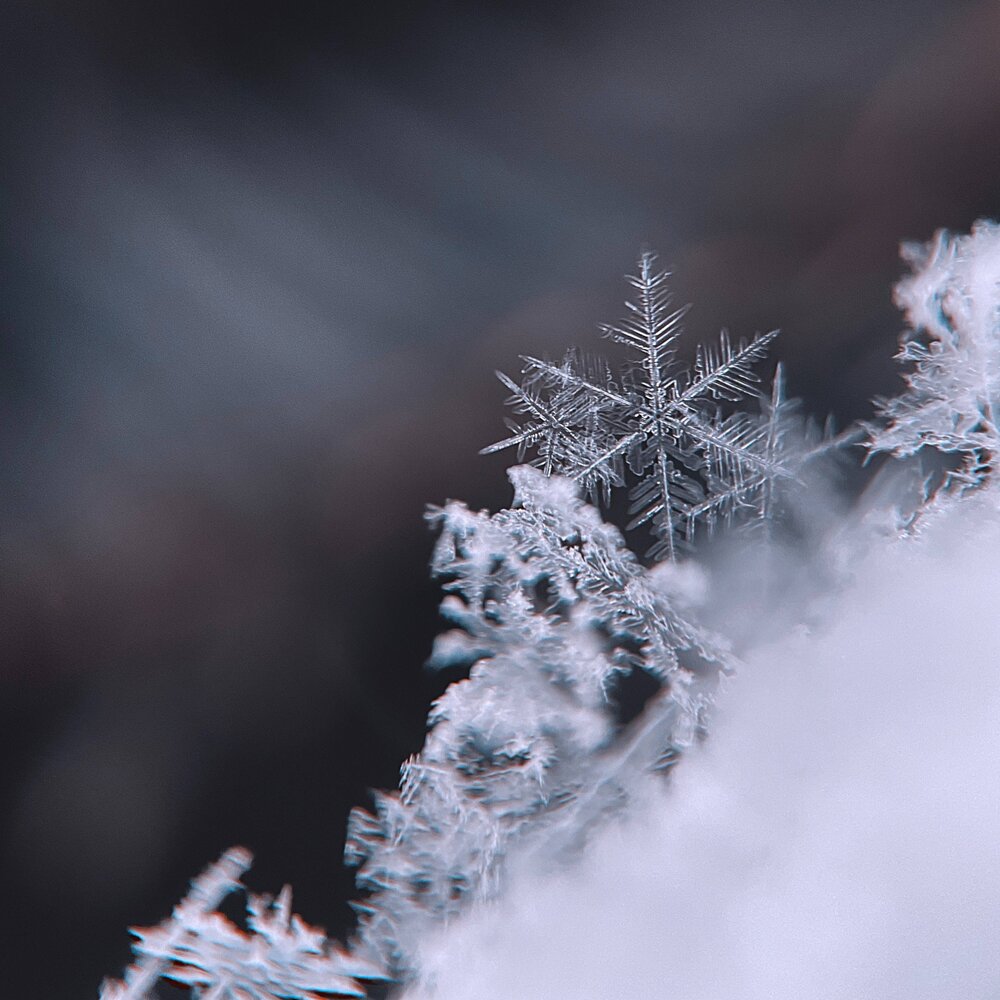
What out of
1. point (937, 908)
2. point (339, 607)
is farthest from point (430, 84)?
point (937, 908)

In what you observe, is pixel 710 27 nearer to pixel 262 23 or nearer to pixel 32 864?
pixel 262 23

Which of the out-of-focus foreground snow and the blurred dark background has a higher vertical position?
the blurred dark background

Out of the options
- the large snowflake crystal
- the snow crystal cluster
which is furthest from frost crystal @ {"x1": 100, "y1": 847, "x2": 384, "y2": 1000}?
the large snowflake crystal

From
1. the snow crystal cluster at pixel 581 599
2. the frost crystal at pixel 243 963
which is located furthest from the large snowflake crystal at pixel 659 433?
the frost crystal at pixel 243 963

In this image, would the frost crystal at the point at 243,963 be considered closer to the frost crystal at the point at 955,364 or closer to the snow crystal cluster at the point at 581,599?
the snow crystal cluster at the point at 581,599

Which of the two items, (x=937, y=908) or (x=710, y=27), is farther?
(x=710, y=27)

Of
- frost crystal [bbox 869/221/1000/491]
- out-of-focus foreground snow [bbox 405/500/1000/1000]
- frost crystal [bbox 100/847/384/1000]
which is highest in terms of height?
frost crystal [bbox 869/221/1000/491]

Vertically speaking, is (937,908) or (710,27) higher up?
(710,27)

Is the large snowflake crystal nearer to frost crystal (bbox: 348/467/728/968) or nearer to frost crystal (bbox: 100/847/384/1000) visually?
frost crystal (bbox: 348/467/728/968)
